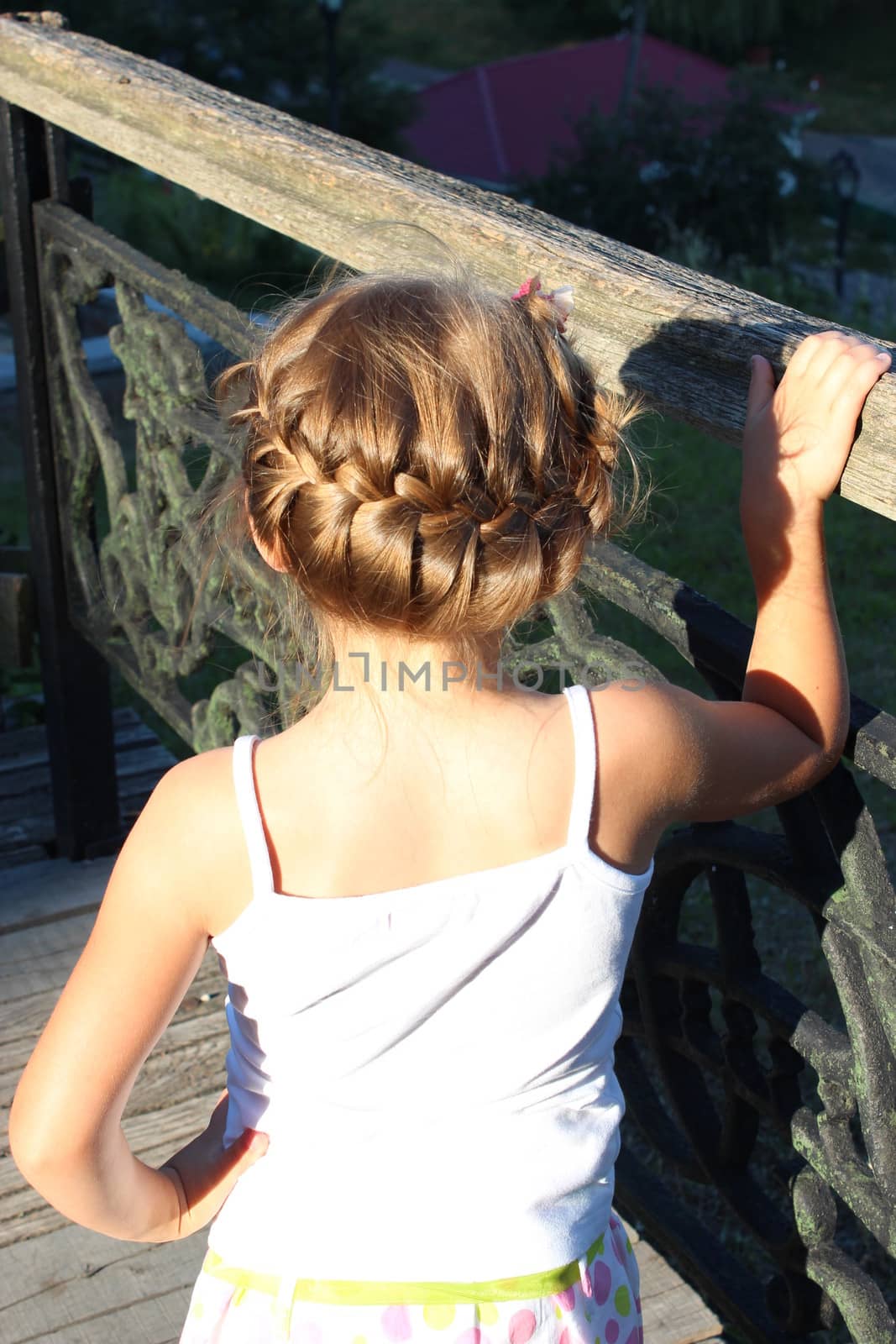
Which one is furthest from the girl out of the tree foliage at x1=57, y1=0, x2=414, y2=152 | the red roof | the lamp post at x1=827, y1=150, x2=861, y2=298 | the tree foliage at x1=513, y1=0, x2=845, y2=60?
the tree foliage at x1=513, y1=0, x2=845, y2=60

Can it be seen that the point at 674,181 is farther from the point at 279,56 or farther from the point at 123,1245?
the point at 123,1245

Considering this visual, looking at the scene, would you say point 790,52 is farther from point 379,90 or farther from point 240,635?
point 240,635

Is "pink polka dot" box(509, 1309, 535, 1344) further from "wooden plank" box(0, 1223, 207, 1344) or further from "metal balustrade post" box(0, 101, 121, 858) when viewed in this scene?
"metal balustrade post" box(0, 101, 121, 858)

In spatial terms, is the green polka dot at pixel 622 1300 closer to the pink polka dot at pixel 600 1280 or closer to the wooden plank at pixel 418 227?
the pink polka dot at pixel 600 1280

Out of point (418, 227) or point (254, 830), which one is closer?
point (254, 830)

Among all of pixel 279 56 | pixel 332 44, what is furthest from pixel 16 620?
pixel 279 56

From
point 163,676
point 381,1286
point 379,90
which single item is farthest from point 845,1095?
point 379,90

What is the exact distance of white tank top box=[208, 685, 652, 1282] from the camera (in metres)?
1.16

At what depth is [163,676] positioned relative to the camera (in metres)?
2.59

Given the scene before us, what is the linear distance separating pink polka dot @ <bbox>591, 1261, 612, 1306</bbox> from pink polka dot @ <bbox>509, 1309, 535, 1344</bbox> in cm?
8

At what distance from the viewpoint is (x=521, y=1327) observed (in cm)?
123

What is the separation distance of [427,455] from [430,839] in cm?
33

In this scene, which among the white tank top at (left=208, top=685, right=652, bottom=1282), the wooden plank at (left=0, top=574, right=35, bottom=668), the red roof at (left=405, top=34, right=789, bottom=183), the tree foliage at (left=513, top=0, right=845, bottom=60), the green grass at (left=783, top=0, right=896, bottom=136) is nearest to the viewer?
the white tank top at (left=208, top=685, right=652, bottom=1282)

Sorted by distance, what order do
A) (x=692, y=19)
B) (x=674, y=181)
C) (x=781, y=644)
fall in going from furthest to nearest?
(x=692, y=19)
(x=674, y=181)
(x=781, y=644)
